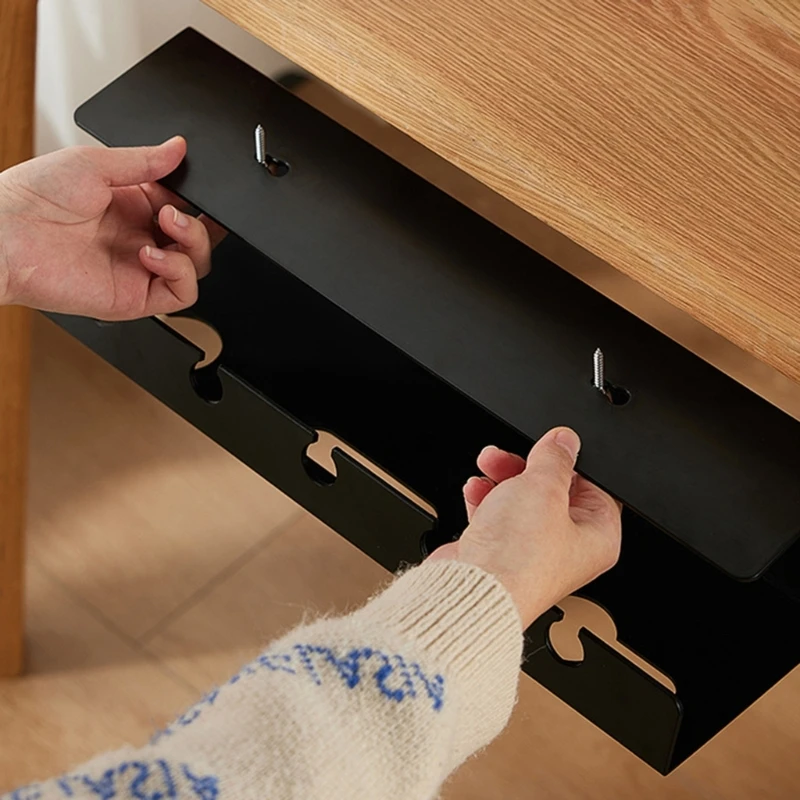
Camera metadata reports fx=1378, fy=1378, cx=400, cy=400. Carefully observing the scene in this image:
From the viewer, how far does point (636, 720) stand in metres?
0.77

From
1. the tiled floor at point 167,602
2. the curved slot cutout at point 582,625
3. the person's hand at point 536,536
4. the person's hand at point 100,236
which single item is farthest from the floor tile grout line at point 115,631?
the person's hand at point 536,536

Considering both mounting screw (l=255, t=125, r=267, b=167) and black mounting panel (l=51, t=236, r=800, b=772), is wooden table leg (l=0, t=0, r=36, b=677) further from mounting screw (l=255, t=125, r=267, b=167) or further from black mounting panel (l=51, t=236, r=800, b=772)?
mounting screw (l=255, t=125, r=267, b=167)

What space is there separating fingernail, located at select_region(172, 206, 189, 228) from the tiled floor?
48cm

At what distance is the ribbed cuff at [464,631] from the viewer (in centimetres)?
61

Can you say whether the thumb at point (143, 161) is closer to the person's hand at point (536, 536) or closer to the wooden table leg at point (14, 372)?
the wooden table leg at point (14, 372)

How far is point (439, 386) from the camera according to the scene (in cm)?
90

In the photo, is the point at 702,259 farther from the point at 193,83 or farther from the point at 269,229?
the point at 193,83

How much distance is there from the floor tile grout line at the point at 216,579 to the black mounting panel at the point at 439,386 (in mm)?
355

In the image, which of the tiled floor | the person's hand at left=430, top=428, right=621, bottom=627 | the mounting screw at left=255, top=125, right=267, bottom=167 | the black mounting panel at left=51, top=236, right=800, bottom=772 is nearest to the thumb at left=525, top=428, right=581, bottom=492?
the person's hand at left=430, top=428, right=621, bottom=627

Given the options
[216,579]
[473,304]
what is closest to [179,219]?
[473,304]

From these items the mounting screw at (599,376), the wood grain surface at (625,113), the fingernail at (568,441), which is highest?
the wood grain surface at (625,113)

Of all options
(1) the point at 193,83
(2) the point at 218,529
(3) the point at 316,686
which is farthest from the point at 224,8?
(2) the point at 218,529

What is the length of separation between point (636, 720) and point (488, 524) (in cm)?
18

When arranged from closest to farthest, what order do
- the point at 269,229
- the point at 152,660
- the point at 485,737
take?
the point at 485,737
the point at 269,229
the point at 152,660
